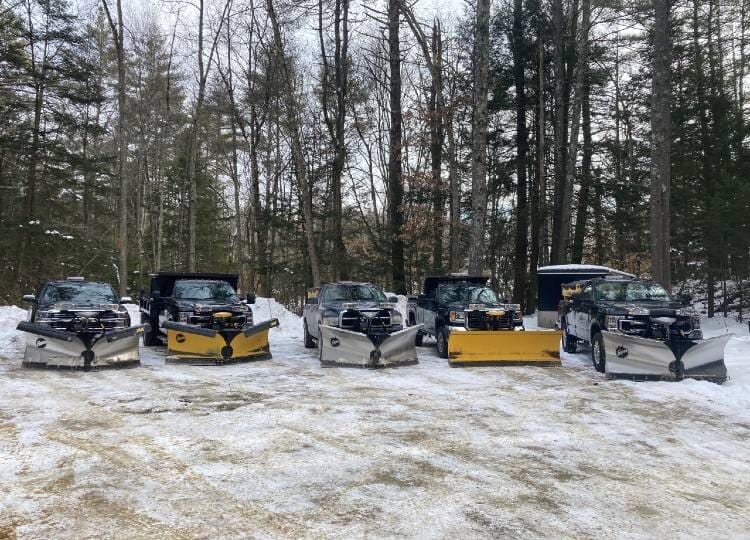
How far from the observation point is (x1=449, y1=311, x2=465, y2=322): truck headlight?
12781 millimetres

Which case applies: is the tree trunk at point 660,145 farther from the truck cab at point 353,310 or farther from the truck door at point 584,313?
the truck cab at point 353,310

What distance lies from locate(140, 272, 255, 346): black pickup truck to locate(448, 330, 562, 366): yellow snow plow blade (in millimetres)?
4777

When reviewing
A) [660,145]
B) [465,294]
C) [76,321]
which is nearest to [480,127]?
[660,145]

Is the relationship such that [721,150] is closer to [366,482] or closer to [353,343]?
[353,343]

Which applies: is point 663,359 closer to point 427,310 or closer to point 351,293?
point 427,310

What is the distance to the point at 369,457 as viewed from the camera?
5621 millimetres

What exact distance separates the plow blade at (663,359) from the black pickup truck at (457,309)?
110 inches

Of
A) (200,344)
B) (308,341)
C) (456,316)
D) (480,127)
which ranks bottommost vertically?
(308,341)

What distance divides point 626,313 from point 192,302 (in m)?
→ 9.35

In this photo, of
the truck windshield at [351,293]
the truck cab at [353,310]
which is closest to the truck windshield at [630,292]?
the truck cab at [353,310]

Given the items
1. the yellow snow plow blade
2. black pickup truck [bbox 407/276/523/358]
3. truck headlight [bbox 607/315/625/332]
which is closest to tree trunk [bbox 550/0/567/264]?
black pickup truck [bbox 407/276/523/358]

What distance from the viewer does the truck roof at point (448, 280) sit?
14727 millimetres

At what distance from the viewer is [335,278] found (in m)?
26.2

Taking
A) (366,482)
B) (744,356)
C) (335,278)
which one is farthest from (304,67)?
(366,482)
